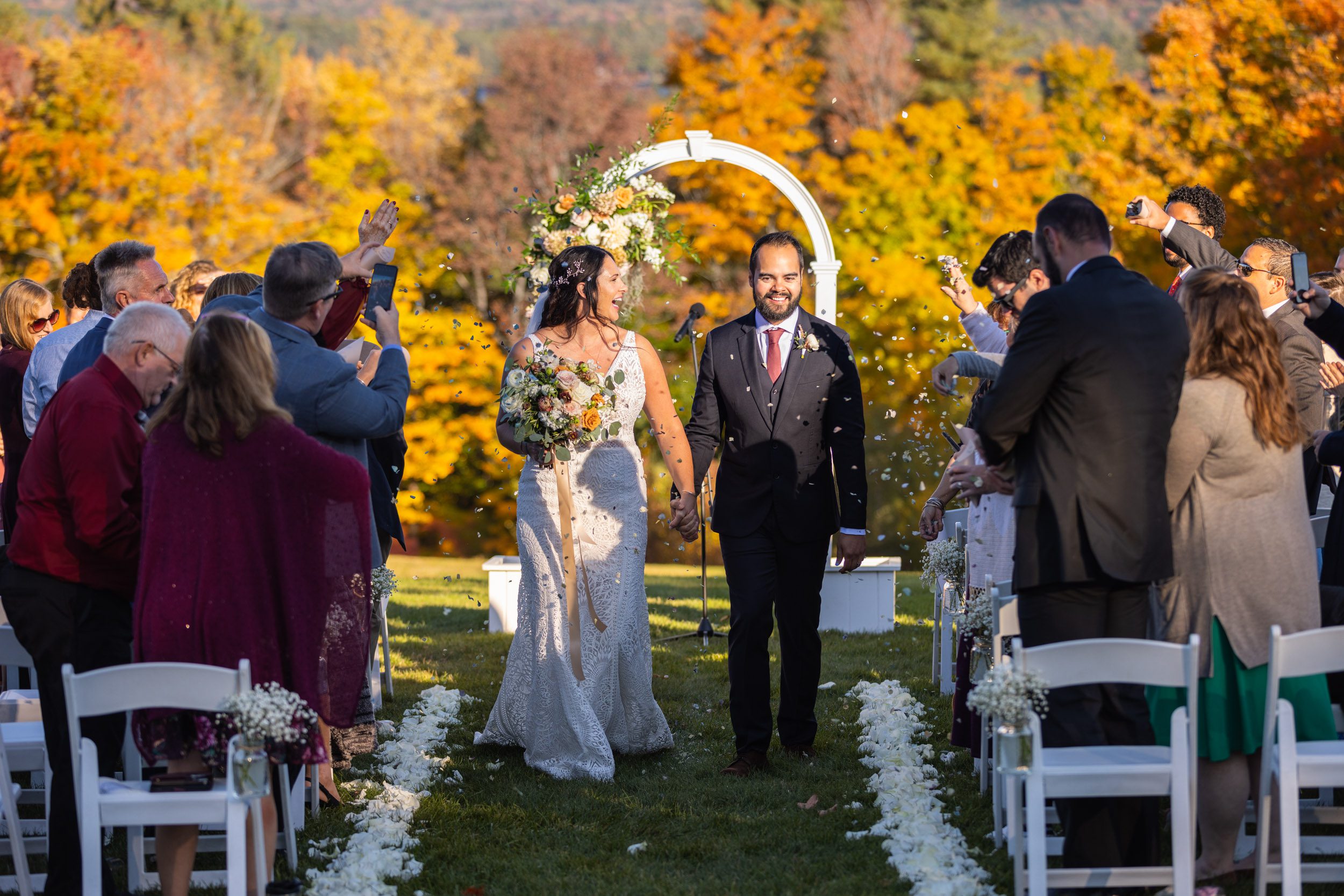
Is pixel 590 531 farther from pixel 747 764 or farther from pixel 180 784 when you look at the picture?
pixel 180 784

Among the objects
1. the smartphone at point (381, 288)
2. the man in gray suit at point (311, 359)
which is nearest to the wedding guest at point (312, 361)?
the man in gray suit at point (311, 359)

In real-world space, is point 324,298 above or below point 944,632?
above

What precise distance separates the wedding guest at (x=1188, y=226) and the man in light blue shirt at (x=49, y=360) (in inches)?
178

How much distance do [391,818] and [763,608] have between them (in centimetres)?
182

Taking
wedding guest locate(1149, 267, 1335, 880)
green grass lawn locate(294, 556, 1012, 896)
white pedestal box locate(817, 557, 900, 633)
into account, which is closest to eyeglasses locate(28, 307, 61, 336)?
green grass lawn locate(294, 556, 1012, 896)

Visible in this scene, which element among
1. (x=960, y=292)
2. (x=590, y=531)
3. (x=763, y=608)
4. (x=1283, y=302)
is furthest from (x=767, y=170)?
(x=763, y=608)

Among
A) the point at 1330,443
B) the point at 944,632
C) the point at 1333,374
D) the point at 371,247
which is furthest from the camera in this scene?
the point at 944,632

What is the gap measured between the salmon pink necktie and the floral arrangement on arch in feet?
12.1

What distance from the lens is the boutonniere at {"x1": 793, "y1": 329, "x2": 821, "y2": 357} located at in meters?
5.88

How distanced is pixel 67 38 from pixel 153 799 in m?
29.6

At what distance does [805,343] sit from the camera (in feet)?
19.3

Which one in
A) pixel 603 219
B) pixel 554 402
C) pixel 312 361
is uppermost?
pixel 603 219

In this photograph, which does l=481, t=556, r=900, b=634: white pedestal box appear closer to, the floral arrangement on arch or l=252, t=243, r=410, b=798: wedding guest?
the floral arrangement on arch

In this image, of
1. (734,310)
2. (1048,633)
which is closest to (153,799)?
(1048,633)
